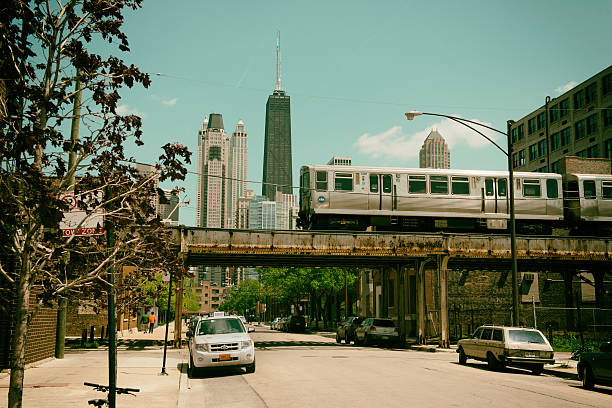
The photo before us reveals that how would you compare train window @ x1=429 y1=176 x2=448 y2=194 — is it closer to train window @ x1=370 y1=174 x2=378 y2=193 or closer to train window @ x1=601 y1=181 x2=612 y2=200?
train window @ x1=370 y1=174 x2=378 y2=193

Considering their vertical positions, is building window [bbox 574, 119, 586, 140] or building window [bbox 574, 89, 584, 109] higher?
building window [bbox 574, 89, 584, 109]

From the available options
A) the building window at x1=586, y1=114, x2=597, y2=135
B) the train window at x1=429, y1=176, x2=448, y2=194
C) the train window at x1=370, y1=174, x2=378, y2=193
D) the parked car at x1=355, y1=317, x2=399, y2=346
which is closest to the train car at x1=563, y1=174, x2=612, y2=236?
the train window at x1=429, y1=176, x2=448, y2=194

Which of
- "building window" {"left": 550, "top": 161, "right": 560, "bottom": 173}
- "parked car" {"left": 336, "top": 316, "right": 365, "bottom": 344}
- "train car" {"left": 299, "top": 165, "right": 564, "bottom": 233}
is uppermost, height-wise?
"building window" {"left": 550, "top": 161, "right": 560, "bottom": 173}

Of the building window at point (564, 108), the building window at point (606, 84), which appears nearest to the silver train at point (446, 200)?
the building window at point (606, 84)

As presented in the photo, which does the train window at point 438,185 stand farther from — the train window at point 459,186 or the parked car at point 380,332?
the parked car at point 380,332

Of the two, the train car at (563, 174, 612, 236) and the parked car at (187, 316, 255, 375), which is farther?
the train car at (563, 174, 612, 236)

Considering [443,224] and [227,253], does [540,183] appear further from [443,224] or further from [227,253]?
[227,253]

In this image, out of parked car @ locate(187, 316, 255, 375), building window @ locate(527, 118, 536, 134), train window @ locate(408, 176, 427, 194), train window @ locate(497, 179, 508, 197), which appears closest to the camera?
parked car @ locate(187, 316, 255, 375)

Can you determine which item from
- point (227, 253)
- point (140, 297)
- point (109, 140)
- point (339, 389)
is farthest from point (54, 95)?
point (227, 253)

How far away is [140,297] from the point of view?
11.8 m

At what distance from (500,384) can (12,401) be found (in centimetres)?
1204

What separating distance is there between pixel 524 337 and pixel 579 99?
2273 inches

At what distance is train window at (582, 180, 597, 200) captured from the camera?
32156 mm

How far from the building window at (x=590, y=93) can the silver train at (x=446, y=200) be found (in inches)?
1443
